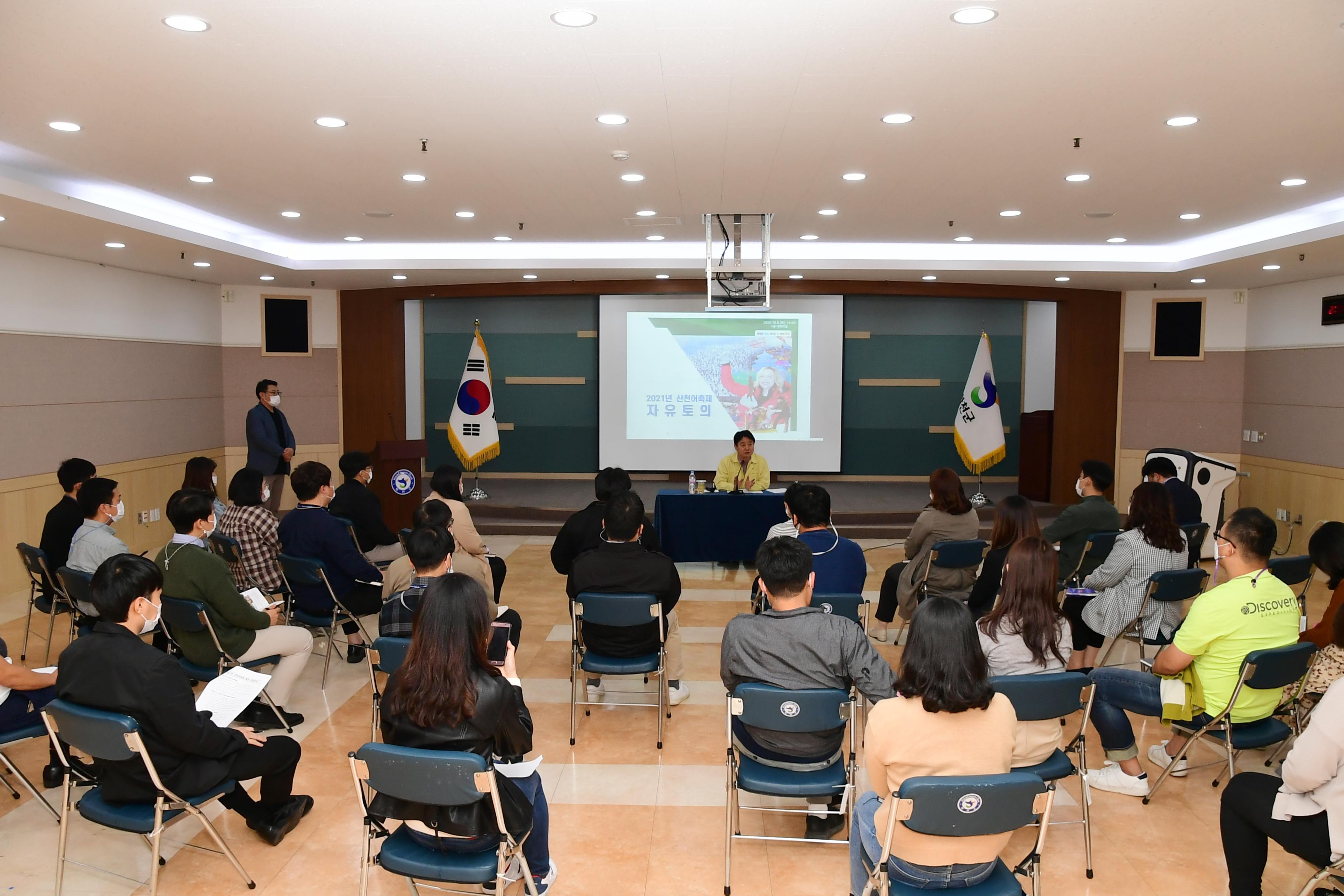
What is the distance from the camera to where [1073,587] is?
219 inches

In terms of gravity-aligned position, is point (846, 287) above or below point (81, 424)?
above

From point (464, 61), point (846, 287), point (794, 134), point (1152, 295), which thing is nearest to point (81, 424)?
point (464, 61)

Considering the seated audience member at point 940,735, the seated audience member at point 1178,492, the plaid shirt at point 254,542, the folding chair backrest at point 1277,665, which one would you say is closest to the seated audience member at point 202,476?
the plaid shirt at point 254,542

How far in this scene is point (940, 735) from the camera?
2451 millimetres

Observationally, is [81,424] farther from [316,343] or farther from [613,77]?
[613,77]

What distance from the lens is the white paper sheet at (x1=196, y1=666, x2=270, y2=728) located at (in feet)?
10.7

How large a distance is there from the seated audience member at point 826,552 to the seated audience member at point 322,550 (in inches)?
98.0

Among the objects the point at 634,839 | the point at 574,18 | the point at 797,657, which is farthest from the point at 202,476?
the point at 797,657

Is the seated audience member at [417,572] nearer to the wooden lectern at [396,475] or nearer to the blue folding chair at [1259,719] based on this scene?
the blue folding chair at [1259,719]

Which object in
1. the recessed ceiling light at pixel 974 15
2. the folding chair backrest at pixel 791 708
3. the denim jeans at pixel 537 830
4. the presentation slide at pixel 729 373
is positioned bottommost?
the denim jeans at pixel 537 830

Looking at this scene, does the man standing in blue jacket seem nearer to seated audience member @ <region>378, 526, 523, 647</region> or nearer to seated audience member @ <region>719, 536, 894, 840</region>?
seated audience member @ <region>378, 526, 523, 647</region>

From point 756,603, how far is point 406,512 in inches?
235

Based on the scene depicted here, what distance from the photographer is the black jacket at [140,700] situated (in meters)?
2.84

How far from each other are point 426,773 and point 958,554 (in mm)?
3942
